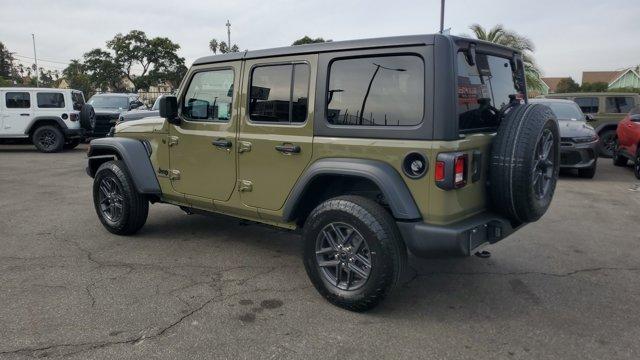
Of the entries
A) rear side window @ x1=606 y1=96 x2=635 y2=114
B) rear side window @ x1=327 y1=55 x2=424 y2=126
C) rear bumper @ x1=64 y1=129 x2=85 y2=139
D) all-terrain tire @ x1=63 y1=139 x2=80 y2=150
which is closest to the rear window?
rear side window @ x1=327 y1=55 x2=424 y2=126

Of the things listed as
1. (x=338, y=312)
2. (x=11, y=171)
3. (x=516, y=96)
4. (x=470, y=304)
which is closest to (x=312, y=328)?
(x=338, y=312)

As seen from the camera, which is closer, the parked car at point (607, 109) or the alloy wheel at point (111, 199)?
the alloy wheel at point (111, 199)

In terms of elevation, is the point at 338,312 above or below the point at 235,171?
below

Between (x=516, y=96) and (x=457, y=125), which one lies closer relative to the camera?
(x=457, y=125)

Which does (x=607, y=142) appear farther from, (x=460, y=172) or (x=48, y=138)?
(x=48, y=138)

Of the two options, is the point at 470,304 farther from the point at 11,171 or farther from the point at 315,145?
the point at 11,171

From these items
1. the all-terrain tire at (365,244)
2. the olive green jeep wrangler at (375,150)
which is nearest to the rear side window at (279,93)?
the olive green jeep wrangler at (375,150)

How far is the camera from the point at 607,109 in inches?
499

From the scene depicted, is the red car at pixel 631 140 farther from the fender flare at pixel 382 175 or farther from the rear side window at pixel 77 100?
the rear side window at pixel 77 100

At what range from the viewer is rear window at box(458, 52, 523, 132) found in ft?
10.6

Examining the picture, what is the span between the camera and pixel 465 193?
3180 millimetres

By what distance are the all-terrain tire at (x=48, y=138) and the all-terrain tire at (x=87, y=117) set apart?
695 millimetres

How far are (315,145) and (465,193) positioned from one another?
1115mm

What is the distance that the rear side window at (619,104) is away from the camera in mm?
12656
